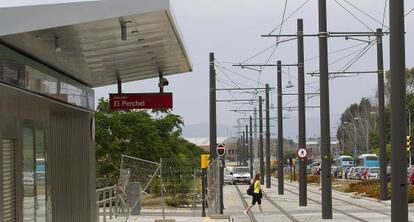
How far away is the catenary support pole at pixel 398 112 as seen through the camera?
13.8 m

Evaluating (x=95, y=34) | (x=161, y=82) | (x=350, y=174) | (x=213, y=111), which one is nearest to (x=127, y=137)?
(x=213, y=111)

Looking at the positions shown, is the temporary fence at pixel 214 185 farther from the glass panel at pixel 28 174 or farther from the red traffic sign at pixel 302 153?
the glass panel at pixel 28 174

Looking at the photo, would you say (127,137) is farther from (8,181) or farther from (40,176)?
(8,181)

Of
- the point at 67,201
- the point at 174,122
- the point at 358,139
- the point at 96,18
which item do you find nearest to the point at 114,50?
the point at 96,18

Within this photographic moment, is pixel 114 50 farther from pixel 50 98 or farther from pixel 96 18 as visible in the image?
pixel 96 18

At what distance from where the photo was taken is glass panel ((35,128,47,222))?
13.5m

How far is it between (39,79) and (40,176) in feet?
5.59

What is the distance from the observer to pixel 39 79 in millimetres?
13367

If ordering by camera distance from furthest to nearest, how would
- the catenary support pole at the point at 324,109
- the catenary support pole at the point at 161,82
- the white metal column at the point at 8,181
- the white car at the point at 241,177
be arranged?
1. the white car at the point at 241,177
2. the catenary support pole at the point at 324,109
3. the catenary support pole at the point at 161,82
4. the white metal column at the point at 8,181

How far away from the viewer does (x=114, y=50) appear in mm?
13688

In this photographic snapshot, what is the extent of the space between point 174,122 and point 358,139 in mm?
78861

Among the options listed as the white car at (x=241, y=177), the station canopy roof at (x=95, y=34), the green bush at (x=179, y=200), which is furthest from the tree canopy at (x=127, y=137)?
the white car at (x=241, y=177)

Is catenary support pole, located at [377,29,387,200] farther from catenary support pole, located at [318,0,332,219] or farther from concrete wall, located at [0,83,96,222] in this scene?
concrete wall, located at [0,83,96,222]

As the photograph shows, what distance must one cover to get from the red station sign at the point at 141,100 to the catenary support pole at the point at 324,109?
9.05 meters
